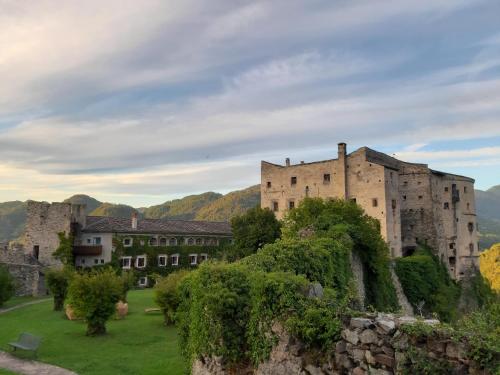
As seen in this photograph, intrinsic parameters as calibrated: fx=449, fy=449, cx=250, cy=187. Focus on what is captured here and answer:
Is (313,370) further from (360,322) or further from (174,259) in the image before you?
(174,259)

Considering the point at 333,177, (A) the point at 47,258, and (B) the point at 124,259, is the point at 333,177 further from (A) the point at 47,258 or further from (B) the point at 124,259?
(A) the point at 47,258

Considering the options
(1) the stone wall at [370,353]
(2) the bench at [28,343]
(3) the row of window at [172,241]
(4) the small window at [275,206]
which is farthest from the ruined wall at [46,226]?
(1) the stone wall at [370,353]

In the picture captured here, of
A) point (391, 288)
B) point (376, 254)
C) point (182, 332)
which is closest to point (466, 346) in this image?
point (182, 332)

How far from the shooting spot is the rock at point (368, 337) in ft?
24.4

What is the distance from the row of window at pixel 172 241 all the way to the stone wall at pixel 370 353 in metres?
44.3

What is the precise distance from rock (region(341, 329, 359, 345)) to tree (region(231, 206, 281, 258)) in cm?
4129

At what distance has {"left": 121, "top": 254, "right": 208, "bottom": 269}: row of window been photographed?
166ft

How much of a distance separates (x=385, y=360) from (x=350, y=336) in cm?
70

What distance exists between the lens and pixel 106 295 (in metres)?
22.8

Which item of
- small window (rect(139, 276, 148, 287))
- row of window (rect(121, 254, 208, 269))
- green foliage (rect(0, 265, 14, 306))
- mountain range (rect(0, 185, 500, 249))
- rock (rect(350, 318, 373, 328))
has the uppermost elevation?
mountain range (rect(0, 185, 500, 249))

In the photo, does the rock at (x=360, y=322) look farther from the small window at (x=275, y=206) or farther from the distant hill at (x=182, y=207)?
the distant hill at (x=182, y=207)

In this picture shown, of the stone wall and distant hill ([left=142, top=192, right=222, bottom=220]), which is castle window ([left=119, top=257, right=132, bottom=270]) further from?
distant hill ([left=142, top=192, right=222, bottom=220])

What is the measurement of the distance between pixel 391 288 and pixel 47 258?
36.1 m

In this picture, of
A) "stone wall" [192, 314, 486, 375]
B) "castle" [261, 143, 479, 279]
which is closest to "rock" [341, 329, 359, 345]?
"stone wall" [192, 314, 486, 375]
